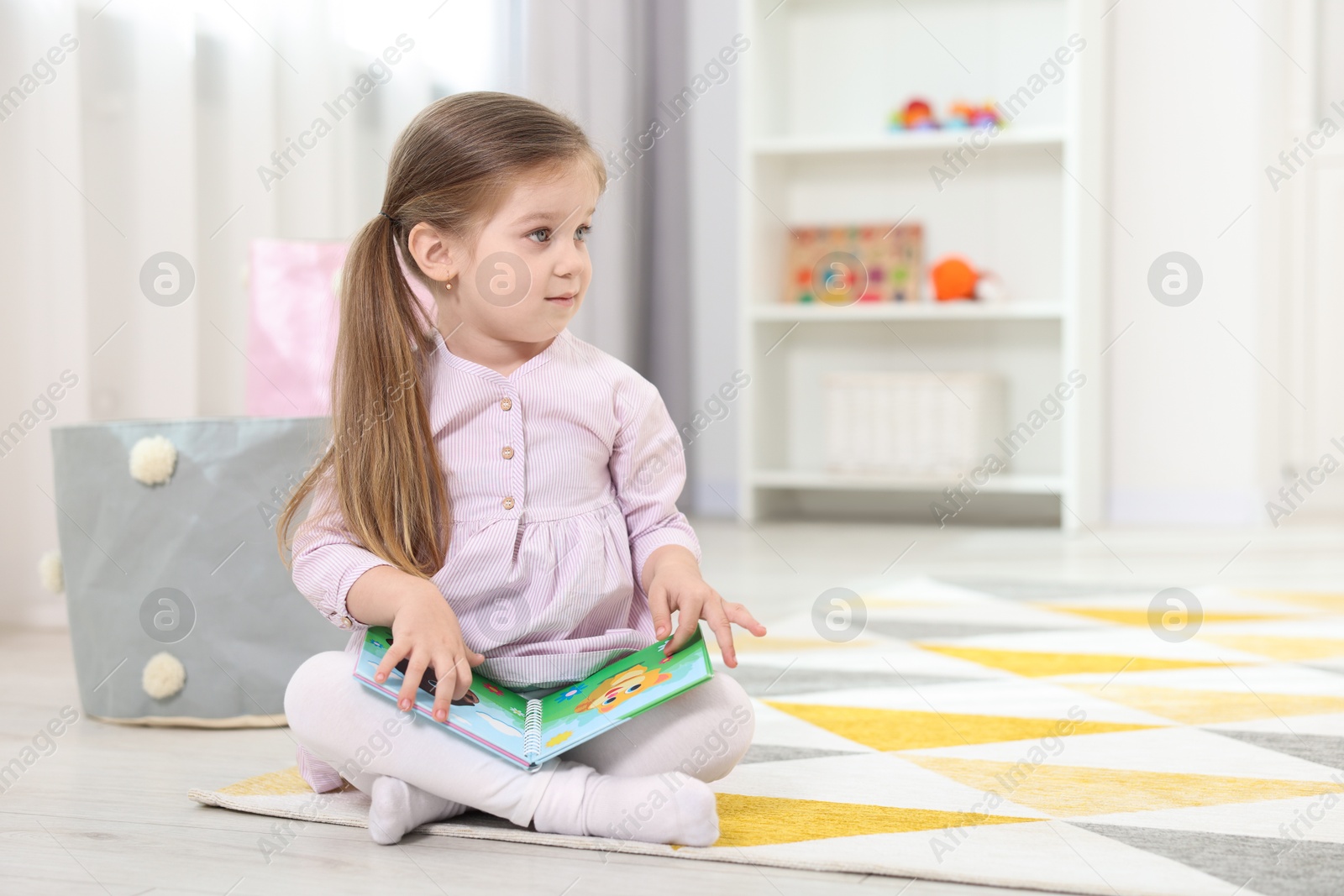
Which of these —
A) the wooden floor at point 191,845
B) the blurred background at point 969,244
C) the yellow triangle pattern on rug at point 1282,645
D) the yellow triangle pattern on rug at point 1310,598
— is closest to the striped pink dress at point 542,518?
the wooden floor at point 191,845

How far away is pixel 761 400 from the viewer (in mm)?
2879

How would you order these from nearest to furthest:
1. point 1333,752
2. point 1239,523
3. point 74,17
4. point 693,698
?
point 693,698 < point 1333,752 < point 74,17 < point 1239,523

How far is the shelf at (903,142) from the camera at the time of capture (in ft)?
8.70

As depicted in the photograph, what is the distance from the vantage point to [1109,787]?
88 cm

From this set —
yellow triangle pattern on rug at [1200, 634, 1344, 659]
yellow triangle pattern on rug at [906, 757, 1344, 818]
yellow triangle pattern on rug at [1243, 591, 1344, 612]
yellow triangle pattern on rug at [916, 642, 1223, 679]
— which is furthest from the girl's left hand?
yellow triangle pattern on rug at [1243, 591, 1344, 612]

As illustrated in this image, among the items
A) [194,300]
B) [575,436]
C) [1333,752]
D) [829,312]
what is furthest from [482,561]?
[829,312]

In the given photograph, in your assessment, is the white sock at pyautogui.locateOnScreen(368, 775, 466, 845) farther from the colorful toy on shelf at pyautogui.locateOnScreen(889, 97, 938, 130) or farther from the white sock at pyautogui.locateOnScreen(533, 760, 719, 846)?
the colorful toy on shelf at pyautogui.locateOnScreen(889, 97, 938, 130)

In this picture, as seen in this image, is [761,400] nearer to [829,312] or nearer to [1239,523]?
[829,312]

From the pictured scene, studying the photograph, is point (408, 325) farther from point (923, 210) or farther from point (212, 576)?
point (923, 210)

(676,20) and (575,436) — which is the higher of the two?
(676,20)

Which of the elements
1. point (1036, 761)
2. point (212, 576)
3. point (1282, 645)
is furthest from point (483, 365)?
point (1282, 645)

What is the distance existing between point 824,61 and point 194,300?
5.87 feet

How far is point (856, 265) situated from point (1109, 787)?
83.9 inches

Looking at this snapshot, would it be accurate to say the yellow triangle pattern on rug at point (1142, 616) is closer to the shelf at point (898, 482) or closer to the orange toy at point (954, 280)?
the shelf at point (898, 482)
